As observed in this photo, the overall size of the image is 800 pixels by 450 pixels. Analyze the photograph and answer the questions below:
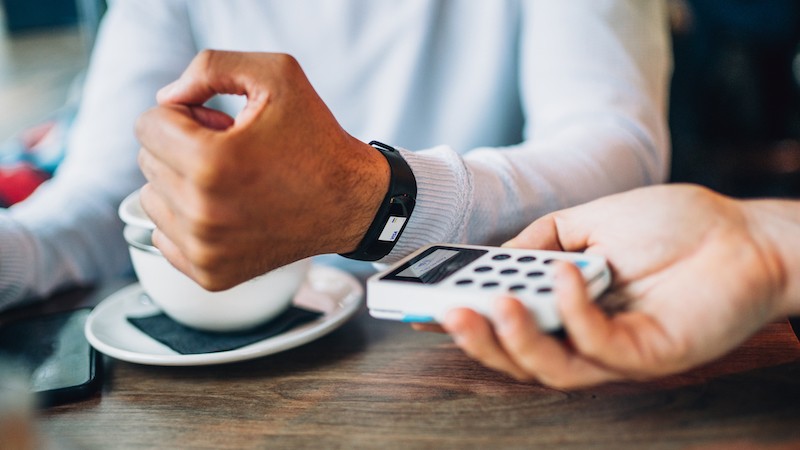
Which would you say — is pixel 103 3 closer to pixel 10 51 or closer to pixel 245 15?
pixel 245 15

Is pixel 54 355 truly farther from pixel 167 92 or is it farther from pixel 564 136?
pixel 564 136

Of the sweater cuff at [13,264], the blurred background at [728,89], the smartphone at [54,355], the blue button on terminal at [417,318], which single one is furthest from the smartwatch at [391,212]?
the blurred background at [728,89]

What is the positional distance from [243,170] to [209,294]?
183 mm

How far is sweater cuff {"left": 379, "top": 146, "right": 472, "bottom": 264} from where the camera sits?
61cm

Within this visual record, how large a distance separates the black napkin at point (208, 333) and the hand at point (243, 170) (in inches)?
3.6

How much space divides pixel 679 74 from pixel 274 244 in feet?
7.87

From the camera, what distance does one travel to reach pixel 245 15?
1071 millimetres

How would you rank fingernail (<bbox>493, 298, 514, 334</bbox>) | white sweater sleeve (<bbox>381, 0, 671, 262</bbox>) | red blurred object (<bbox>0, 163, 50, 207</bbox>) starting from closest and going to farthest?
fingernail (<bbox>493, 298, 514, 334</bbox>), white sweater sleeve (<bbox>381, 0, 671, 262</bbox>), red blurred object (<bbox>0, 163, 50, 207</bbox>)

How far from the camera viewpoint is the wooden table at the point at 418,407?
437 mm

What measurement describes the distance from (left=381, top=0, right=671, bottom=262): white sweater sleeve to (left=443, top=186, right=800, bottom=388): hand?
15 cm

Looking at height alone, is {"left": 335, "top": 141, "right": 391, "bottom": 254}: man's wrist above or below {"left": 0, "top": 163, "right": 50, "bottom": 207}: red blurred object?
above

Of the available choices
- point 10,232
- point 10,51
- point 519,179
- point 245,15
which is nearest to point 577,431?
point 519,179

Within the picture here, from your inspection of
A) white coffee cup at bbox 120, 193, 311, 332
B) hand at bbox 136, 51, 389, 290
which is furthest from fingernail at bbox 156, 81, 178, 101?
white coffee cup at bbox 120, 193, 311, 332

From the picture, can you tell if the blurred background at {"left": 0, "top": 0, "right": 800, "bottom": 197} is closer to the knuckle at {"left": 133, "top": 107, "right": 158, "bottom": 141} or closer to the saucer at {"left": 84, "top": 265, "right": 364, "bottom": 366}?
the saucer at {"left": 84, "top": 265, "right": 364, "bottom": 366}
